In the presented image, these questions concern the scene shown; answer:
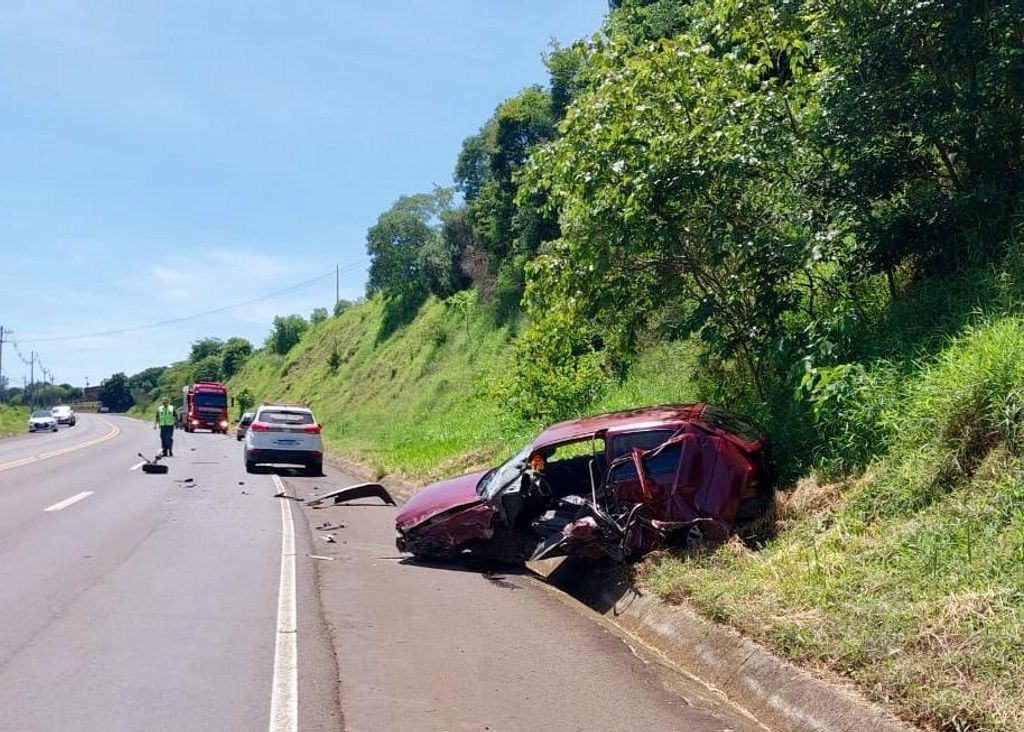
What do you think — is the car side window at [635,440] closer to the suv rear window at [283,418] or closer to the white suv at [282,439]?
the white suv at [282,439]

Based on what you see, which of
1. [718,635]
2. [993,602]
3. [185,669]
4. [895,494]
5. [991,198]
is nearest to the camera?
[993,602]

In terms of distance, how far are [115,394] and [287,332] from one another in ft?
220

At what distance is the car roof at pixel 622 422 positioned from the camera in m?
8.82

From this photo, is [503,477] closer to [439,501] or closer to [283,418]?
[439,501]

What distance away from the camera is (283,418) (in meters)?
22.8

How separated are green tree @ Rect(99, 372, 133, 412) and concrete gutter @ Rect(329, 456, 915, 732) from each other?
462ft

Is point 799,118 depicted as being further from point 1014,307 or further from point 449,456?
point 449,456

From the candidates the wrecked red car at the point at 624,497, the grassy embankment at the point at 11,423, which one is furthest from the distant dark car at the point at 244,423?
the wrecked red car at the point at 624,497

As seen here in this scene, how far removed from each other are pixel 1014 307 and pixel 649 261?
4.23 meters

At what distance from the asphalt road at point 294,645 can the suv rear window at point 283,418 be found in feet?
34.5

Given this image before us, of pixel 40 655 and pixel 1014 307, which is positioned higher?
pixel 1014 307

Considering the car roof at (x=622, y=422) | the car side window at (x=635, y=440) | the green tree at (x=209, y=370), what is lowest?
the car side window at (x=635, y=440)

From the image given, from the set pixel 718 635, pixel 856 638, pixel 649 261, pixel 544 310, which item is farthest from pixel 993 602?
pixel 544 310

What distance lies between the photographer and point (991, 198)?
9.02 m
